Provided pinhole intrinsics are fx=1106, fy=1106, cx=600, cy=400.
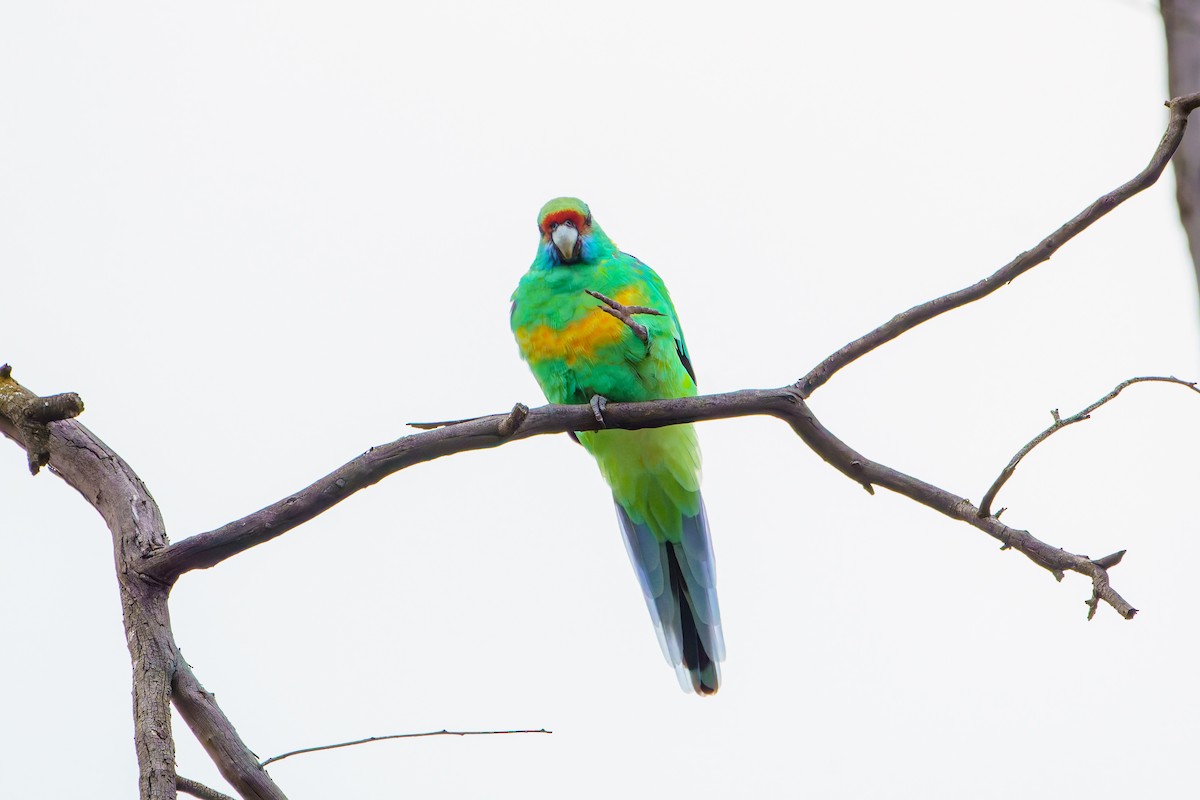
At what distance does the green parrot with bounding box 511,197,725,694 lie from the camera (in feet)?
16.4

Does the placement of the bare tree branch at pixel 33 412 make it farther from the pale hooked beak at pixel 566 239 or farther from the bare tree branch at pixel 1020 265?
the pale hooked beak at pixel 566 239

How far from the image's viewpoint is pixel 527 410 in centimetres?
314

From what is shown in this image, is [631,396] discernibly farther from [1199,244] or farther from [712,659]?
[1199,244]

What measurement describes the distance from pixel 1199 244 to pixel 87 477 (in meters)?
3.12

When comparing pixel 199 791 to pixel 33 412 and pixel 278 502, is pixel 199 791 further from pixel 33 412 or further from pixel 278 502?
pixel 33 412

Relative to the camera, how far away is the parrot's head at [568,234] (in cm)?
538

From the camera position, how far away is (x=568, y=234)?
5.38 m

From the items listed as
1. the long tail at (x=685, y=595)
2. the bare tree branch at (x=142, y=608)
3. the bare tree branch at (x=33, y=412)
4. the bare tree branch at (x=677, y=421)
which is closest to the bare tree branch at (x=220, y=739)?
the bare tree branch at (x=142, y=608)

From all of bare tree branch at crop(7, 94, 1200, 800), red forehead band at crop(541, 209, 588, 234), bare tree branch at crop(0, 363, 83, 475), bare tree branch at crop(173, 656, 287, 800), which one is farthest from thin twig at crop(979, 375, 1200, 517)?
red forehead band at crop(541, 209, 588, 234)

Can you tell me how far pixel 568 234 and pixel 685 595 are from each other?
1833 mm

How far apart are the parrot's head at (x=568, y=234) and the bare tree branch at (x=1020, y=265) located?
2314 millimetres

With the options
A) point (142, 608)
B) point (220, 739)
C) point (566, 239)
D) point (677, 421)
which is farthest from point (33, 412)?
point (566, 239)

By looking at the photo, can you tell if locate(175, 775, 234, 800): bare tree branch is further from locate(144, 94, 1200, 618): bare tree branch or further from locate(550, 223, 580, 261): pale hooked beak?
locate(550, 223, 580, 261): pale hooked beak

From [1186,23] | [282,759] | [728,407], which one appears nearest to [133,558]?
[282,759]
